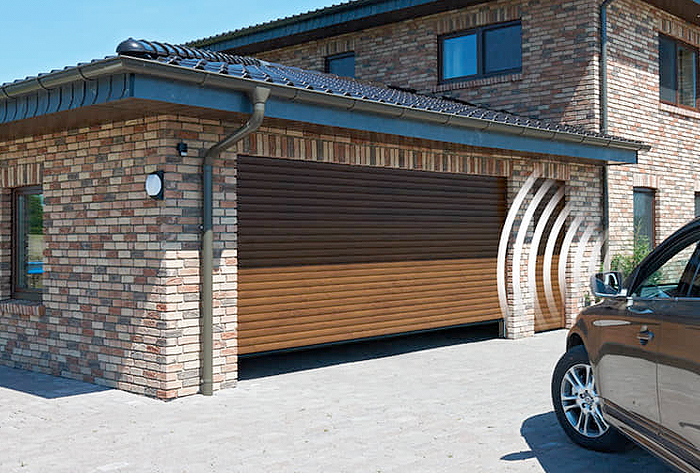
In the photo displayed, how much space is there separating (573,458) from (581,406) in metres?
0.42

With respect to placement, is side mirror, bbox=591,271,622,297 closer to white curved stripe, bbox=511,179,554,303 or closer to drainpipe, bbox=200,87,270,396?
drainpipe, bbox=200,87,270,396

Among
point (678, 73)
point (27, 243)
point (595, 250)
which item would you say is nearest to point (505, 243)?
point (595, 250)

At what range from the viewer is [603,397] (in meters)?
5.01

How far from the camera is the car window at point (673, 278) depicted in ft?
14.1

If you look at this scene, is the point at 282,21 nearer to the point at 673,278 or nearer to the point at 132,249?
the point at 132,249

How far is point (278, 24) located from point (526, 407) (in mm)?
11593

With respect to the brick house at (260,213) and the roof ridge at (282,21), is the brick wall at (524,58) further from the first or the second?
the roof ridge at (282,21)

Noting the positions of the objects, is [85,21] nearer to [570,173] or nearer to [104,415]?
[570,173]

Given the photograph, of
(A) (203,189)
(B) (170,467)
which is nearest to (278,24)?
(A) (203,189)

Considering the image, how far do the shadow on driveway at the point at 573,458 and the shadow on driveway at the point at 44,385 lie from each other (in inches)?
173

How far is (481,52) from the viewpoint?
Answer: 46.7 ft

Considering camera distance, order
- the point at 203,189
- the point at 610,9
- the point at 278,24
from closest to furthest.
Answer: the point at 203,189 < the point at 610,9 < the point at 278,24

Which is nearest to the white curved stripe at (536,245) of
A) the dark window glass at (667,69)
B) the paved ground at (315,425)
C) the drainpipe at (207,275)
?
the paved ground at (315,425)

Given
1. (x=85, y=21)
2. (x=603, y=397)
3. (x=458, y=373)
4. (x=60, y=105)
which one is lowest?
(x=458, y=373)
